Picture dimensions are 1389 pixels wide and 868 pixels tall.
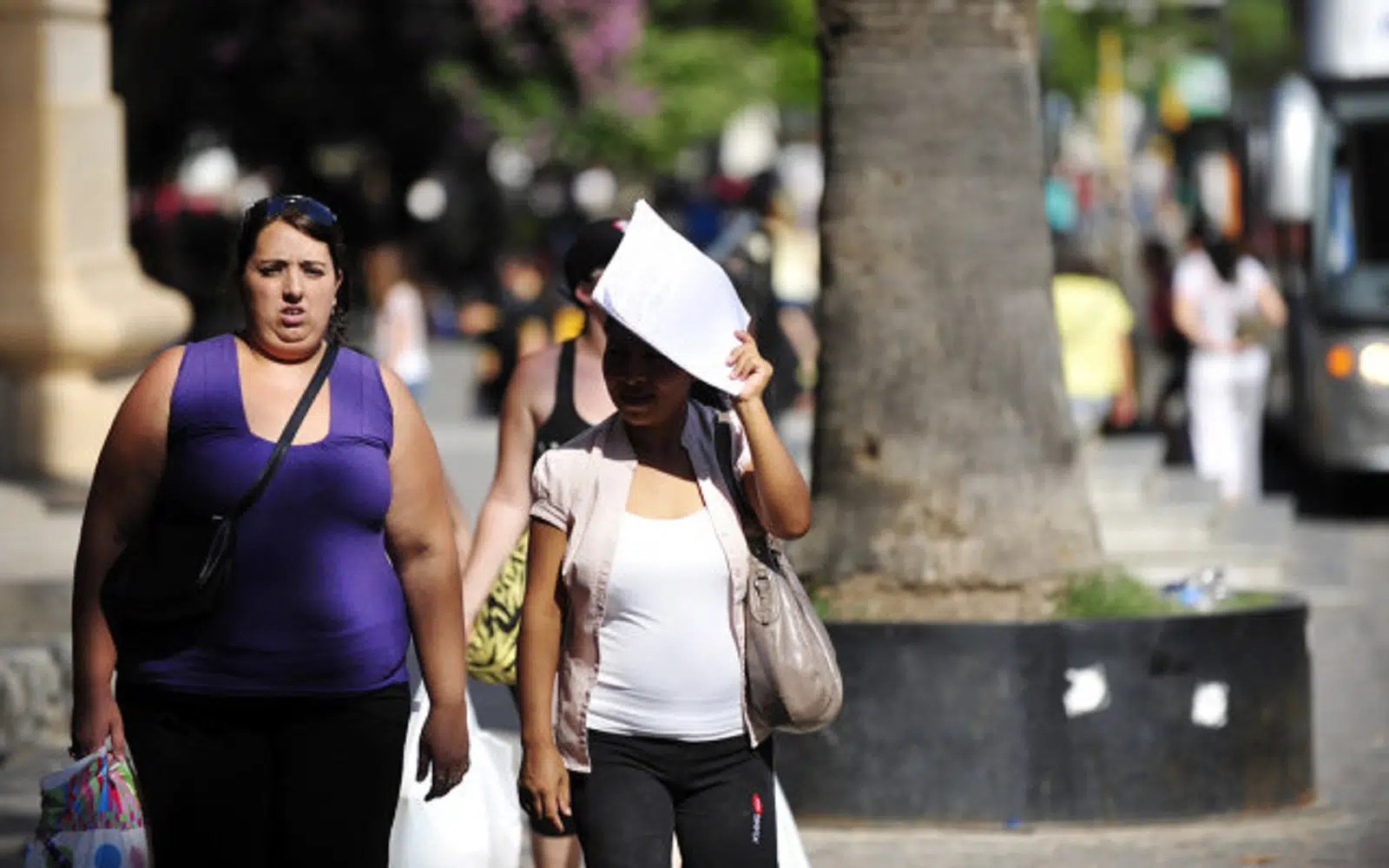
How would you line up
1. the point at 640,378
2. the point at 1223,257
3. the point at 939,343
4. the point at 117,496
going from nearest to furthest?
1. the point at 117,496
2. the point at 640,378
3. the point at 939,343
4. the point at 1223,257

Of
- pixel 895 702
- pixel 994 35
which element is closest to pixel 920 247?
pixel 994 35

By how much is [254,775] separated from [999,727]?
3.91 meters

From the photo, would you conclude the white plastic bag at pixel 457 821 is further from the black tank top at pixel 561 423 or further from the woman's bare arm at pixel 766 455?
the woman's bare arm at pixel 766 455

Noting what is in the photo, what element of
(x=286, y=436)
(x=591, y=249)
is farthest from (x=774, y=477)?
(x=591, y=249)

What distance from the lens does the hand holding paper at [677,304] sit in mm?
5062

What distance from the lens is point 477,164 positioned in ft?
135

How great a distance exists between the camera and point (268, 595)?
4883 millimetres

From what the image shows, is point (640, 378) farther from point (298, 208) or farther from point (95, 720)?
point (95, 720)

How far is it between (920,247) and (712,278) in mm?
4049

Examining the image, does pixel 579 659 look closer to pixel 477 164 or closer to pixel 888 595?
pixel 888 595

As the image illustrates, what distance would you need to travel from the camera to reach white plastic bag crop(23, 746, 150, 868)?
5148 millimetres

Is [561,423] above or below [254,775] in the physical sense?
above

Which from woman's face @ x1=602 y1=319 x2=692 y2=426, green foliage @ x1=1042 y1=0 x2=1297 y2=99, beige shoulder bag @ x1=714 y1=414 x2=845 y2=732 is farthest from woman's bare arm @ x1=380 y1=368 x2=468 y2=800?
green foliage @ x1=1042 y1=0 x2=1297 y2=99

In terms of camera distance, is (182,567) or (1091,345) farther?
(1091,345)
